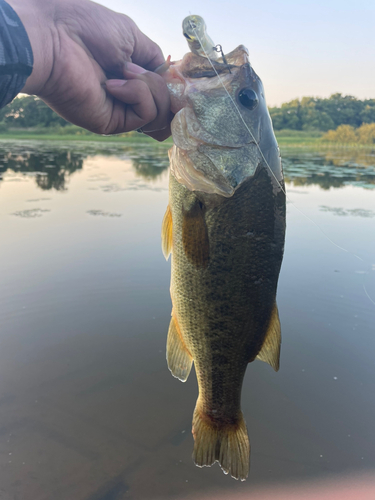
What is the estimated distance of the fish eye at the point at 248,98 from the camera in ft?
5.30

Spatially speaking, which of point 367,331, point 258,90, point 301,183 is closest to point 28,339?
point 258,90

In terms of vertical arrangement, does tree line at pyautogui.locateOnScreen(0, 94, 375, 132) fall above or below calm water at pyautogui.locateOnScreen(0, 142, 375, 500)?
above

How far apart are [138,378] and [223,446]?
5.17 feet

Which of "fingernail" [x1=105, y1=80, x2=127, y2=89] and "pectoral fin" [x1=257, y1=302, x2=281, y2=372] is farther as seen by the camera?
"pectoral fin" [x1=257, y1=302, x2=281, y2=372]

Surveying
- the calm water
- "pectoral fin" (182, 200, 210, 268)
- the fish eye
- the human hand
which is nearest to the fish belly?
"pectoral fin" (182, 200, 210, 268)

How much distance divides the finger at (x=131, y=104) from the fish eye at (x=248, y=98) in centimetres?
39

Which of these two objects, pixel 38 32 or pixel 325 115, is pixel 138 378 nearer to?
pixel 38 32

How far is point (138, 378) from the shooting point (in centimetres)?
325

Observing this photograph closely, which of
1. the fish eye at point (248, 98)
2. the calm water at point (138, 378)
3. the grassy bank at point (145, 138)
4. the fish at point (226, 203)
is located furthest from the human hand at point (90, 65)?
the grassy bank at point (145, 138)

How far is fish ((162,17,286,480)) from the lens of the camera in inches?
61.9

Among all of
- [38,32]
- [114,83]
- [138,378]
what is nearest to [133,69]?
[114,83]

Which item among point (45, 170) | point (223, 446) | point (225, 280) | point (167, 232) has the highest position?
point (167, 232)

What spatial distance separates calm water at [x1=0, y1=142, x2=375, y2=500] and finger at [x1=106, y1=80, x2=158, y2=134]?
7.37ft

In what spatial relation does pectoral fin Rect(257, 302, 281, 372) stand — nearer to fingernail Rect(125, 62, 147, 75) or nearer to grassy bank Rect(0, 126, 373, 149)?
fingernail Rect(125, 62, 147, 75)
